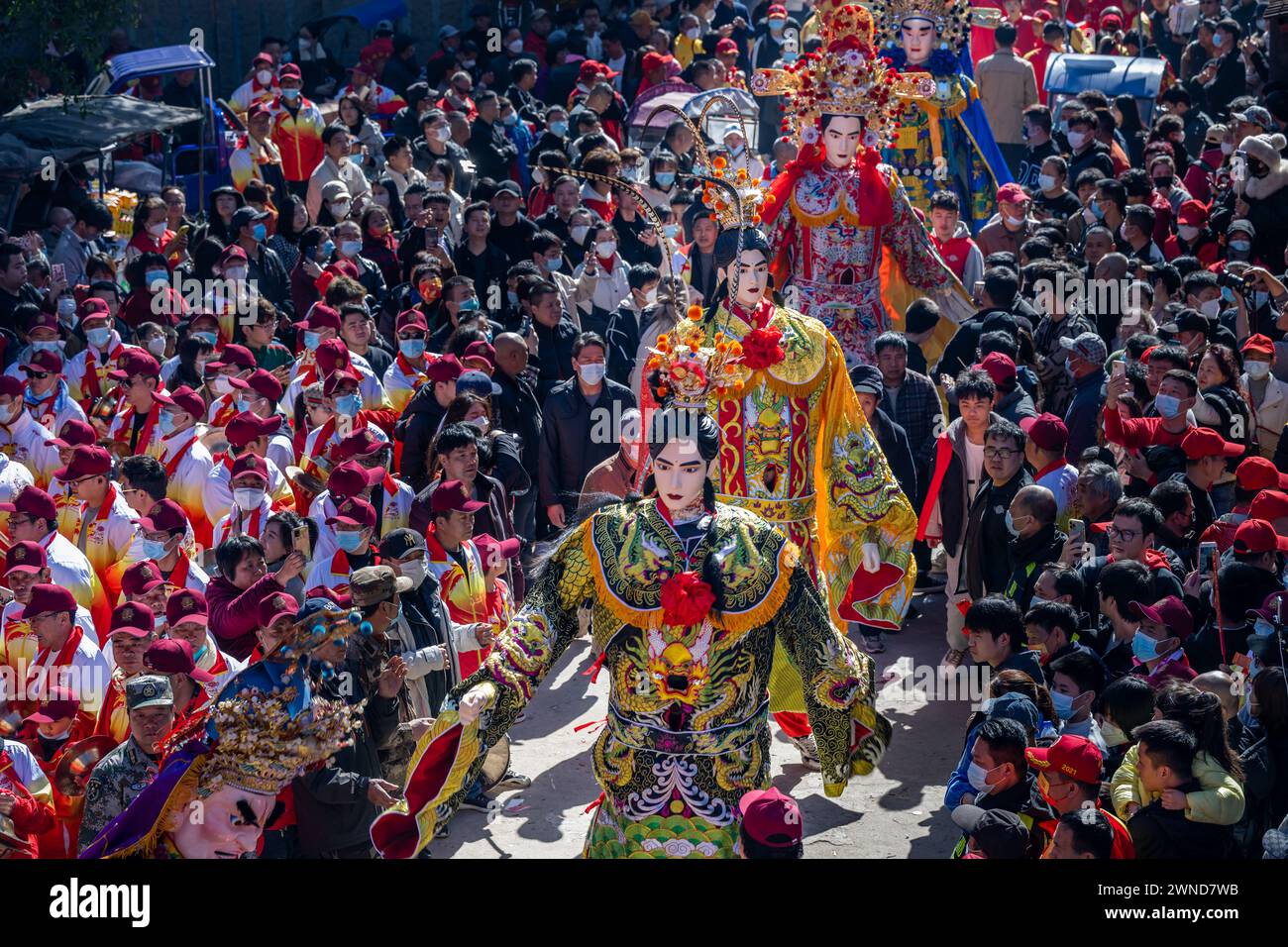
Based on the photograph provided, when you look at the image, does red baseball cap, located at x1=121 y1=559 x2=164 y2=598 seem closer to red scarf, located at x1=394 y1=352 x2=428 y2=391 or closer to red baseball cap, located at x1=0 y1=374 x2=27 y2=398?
red baseball cap, located at x1=0 y1=374 x2=27 y2=398

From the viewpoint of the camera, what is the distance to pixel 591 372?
10102 mm

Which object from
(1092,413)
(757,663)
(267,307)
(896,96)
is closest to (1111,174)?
(896,96)

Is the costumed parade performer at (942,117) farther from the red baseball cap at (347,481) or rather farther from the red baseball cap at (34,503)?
the red baseball cap at (34,503)

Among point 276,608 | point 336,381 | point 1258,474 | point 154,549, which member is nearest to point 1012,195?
point 1258,474

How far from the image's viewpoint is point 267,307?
1148 cm

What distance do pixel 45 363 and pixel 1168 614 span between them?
21.9ft

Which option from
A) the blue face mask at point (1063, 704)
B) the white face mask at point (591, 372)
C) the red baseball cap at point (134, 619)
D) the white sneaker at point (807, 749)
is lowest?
the white sneaker at point (807, 749)

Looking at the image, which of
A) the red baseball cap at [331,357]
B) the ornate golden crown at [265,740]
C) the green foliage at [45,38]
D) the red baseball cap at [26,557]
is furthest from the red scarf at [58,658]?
the green foliage at [45,38]

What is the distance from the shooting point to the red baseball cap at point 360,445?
866 cm

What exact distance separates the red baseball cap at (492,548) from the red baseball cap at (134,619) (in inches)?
63.7

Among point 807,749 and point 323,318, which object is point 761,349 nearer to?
point 807,749

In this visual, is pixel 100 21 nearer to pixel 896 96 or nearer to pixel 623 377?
pixel 623 377

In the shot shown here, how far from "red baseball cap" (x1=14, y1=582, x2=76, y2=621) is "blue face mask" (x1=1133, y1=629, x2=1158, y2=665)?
4228 mm

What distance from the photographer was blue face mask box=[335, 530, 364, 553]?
7906mm
